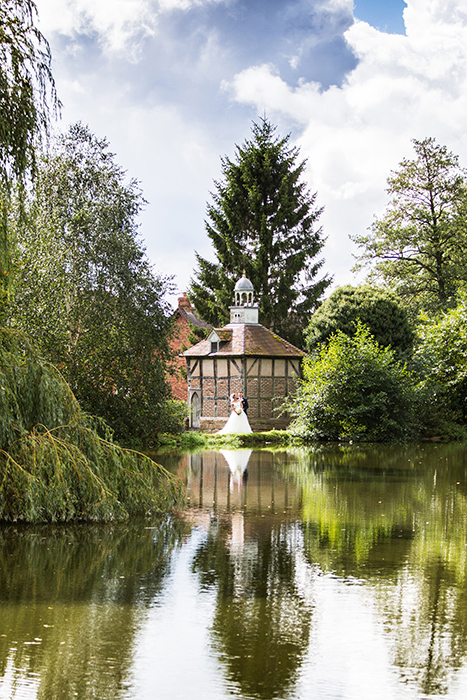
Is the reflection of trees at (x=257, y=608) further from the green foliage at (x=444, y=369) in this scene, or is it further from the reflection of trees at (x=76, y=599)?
the green foliage at (x=444, y=369)

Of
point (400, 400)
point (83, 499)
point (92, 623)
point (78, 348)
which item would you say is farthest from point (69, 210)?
point (92, 623)

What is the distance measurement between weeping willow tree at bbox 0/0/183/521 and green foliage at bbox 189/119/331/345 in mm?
29850

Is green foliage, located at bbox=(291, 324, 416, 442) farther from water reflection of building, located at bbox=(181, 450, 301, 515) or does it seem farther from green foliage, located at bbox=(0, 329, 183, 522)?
green foliage, located at bbox=(0, 329, 183, 522)

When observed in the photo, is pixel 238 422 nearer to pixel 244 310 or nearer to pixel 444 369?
pixel 244 310

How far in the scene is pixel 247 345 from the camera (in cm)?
3203

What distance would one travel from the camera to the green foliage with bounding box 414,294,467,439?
93.6 ft

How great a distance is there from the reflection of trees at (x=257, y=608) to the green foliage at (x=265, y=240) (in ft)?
101

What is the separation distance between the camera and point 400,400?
26.3 metres

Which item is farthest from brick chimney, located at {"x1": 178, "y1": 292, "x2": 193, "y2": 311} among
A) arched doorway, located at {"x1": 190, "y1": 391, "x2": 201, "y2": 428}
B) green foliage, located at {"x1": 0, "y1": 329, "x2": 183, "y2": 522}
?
green foliage, located at {"x1": 0, "y1": 329, "x2": 183, "y2": 522}

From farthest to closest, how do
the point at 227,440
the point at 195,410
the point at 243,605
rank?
the point at 195,410, the point at 227,440, the point at 243,605

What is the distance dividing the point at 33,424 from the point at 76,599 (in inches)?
153

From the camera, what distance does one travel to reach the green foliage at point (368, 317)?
30281 millimetres

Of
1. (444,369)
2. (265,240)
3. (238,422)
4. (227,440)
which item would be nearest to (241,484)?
(227,440)

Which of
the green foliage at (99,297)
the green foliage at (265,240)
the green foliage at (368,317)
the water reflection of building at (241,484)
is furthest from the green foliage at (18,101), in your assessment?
the green foliage at (265,240)
